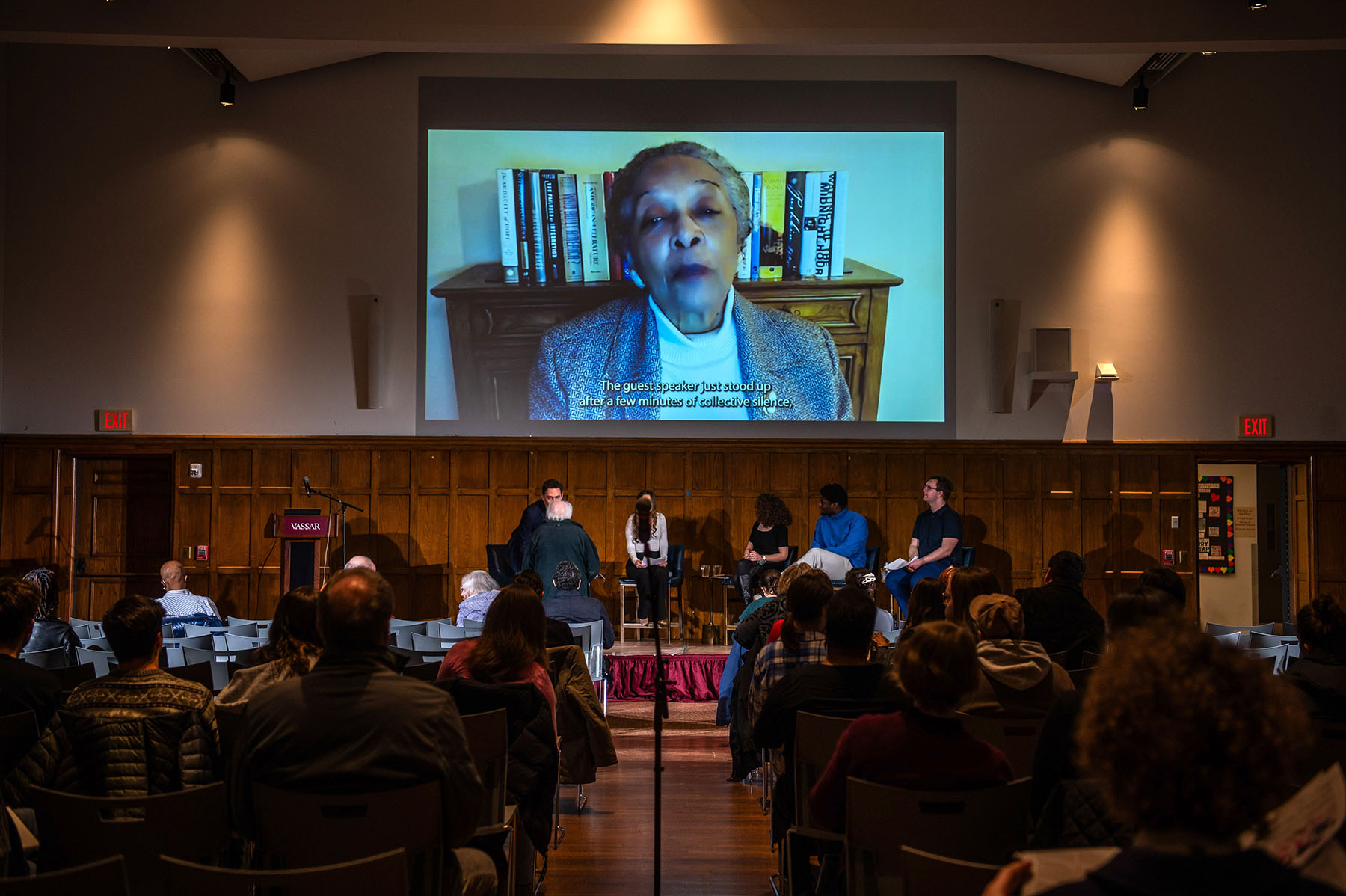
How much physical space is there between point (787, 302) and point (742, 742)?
660 cm

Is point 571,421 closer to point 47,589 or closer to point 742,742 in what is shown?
point 47,589

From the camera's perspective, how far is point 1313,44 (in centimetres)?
761

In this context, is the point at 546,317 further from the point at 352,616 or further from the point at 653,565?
the point at 352,616

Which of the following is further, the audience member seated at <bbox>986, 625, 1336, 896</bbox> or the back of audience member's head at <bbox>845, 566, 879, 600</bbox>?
the back of audience member's head at <bbox>845, 566, 879, 600</bbox>

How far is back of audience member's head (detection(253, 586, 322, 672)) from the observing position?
341 centimetres

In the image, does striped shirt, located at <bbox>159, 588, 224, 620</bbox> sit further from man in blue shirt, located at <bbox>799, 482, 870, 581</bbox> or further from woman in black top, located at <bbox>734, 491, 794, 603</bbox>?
man in blue shirt, located at <bbox>799, 482, 870, 581</bbox>

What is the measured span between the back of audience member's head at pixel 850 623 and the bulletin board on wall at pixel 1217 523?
39.3 ft

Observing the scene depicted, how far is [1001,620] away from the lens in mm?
3719

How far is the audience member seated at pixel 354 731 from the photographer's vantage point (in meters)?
2.41

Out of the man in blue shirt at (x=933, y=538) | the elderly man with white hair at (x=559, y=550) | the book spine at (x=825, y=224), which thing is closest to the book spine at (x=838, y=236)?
the book spine at (x=825, y=224)

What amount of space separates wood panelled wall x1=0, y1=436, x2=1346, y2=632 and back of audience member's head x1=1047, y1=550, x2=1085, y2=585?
541 centimetres

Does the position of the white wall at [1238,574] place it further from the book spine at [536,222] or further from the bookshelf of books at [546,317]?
the book spine at [536,222]

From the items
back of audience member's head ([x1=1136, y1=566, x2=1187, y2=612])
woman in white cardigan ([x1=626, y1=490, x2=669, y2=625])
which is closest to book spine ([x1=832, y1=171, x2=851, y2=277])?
woman in white cardigan ([x1=626, y1=490, x2=669, y2=625])

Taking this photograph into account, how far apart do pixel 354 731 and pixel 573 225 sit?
9.20 m
